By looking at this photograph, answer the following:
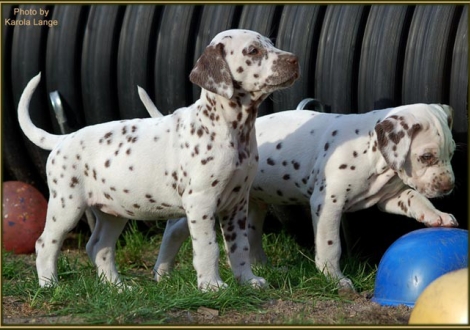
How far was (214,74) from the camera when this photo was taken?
6156 mm

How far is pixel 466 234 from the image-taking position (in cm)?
612

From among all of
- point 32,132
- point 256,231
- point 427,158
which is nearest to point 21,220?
point 32,132

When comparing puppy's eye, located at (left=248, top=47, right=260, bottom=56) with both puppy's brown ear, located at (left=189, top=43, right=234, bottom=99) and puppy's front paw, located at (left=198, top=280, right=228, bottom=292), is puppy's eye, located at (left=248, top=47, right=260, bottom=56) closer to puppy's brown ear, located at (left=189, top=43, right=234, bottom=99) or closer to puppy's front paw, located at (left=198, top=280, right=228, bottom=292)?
puppy's brown ear, located at (left=189, top=43, right=234, bottom=99)

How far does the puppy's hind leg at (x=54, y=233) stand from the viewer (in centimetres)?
675

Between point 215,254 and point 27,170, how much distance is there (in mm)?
3911

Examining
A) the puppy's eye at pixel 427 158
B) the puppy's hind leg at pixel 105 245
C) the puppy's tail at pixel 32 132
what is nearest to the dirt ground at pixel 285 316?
the puppy's hind leg at pixel 105 245

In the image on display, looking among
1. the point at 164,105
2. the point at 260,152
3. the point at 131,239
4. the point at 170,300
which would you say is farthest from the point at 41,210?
the point at 170,300

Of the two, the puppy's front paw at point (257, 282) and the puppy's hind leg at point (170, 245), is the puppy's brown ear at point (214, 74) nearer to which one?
the puppy's front paw at point (257, 282)

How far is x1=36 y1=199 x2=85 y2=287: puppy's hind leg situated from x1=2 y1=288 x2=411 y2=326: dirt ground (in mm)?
719

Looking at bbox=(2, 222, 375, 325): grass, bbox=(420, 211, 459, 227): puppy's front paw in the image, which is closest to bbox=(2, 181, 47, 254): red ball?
bbox=(2, 222, 375, 325): grass

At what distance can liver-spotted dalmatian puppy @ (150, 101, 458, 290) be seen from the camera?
6.50 m

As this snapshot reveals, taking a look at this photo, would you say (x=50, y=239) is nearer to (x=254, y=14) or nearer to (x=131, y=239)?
(x=131, y=239)

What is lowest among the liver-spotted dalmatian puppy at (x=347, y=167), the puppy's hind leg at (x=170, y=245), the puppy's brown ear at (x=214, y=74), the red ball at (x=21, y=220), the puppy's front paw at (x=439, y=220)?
the red ball at (x=21, y=220)

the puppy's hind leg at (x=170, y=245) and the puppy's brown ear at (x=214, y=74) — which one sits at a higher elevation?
the puppy's brown ear at (x=214, y=74)
